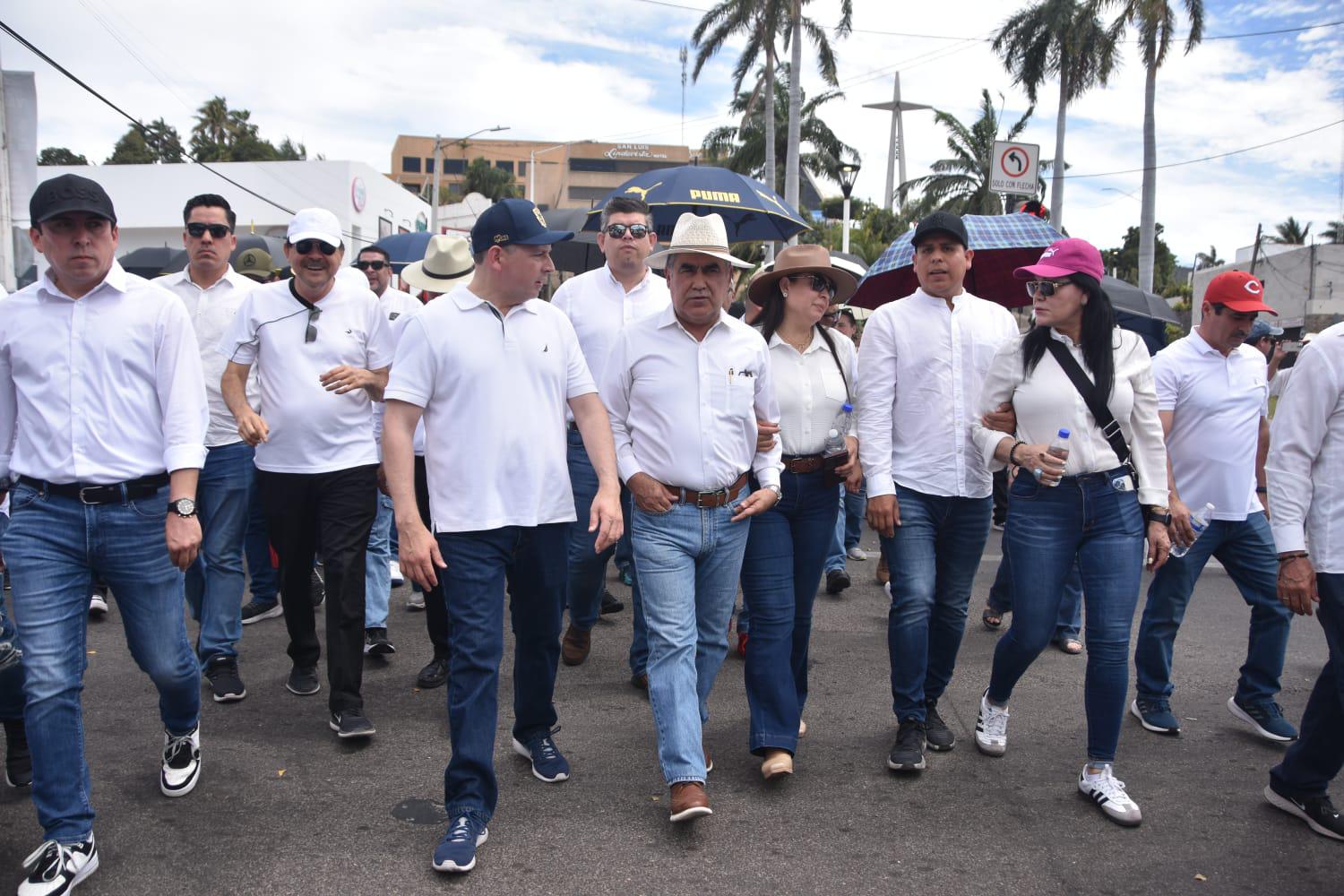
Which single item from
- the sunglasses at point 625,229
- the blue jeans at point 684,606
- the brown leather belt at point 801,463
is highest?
the sunglasses at point 625,229

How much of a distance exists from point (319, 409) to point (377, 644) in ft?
5.42

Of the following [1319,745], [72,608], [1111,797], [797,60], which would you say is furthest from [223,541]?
[797,60]

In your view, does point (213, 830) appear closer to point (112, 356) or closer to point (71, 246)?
point (112, 356)

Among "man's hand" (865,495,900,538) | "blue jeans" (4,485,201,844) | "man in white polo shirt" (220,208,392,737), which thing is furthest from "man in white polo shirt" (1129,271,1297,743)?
"blue jeans" (4,485,201,844)

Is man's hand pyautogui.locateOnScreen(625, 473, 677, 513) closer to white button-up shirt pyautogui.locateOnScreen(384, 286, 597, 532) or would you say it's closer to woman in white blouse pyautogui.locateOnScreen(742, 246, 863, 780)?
white button-up shirt pyautogui.locateOnScreen(384, 286, 597, 532)

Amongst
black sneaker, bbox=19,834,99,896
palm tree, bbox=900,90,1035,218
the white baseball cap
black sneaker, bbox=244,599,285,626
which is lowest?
black sneaker, bbox=244,599,285,626

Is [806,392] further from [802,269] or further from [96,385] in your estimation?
[96,385]

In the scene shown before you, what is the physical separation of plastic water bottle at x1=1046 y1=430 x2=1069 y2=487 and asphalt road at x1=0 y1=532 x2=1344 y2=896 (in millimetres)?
1331

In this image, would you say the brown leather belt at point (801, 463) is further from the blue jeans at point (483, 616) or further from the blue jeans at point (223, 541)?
the blue jeans at point (223, 541)

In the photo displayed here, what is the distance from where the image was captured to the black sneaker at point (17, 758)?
389 cm

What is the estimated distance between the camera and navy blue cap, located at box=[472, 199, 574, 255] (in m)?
3.61

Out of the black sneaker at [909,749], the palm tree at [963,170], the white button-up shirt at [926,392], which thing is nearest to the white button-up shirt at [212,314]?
the white button-up shirt at [926,392]

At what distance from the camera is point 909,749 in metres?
4.26

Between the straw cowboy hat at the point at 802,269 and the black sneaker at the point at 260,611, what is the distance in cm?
388
